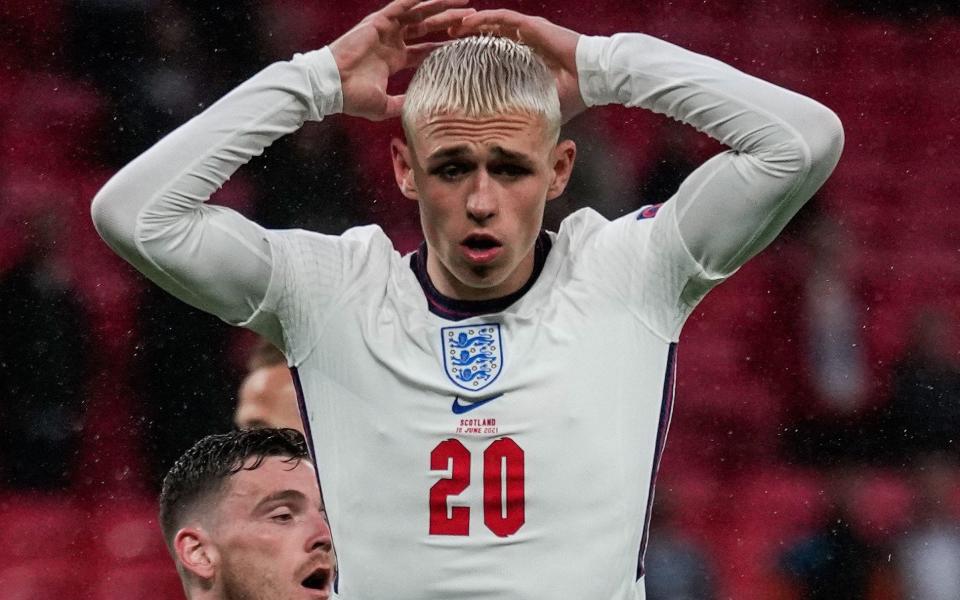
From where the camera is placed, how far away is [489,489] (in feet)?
6.43

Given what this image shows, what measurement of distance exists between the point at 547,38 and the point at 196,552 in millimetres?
1421

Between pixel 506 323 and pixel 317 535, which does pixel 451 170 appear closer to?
pixel 506 323

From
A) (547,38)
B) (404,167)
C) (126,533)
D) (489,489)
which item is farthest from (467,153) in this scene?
(126,533)

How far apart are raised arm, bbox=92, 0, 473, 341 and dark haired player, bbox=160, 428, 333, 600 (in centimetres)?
97

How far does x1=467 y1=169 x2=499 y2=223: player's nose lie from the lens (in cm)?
192

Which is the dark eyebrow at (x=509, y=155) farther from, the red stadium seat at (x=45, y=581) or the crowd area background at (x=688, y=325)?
the red stadium seat at (x=45, y=581)

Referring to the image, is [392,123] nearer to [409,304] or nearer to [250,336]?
[250,336]

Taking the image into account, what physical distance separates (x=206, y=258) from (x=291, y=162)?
3.26m

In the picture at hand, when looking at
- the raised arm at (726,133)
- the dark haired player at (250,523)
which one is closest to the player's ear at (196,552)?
the dark haired player at (250,523)

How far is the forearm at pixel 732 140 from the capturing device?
1965mm

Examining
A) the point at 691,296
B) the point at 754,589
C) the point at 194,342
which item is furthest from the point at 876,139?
the point at 691,296

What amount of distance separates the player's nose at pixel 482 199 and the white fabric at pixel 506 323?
0.59ft

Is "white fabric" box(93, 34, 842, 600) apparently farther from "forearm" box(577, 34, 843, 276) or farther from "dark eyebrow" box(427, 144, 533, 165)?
"dark eyebrow" box(427, 144, 533, 165)

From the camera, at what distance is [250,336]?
5016 mm
